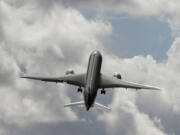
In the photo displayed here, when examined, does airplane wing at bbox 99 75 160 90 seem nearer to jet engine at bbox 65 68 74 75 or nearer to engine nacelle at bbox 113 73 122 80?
engine nacelle at bbox 113 73 122 80

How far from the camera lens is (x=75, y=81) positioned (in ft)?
387

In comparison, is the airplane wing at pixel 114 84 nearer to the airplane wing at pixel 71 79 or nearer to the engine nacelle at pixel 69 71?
the airplane wing at pixel 71 79

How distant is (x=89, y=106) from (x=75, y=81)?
16.3 meters

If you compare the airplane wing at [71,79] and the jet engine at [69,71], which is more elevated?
the jet engine at [69,71]

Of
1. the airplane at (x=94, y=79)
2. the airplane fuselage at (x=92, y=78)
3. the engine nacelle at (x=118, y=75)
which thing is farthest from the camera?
the engine nacelle at (x=118, y=75)

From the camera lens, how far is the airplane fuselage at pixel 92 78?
103m

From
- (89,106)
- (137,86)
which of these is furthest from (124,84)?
(89,106)

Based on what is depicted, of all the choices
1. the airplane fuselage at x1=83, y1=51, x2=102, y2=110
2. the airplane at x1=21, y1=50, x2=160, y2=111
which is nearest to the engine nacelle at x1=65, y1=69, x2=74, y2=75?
the airplane at x1=21, y1=50, x2=160, y2=111

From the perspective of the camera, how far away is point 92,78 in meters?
110

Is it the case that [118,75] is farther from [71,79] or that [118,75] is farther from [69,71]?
[69,71]

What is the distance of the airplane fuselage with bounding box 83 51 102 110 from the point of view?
4067 inches

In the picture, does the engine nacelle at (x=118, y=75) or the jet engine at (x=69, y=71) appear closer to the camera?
the jet engine at (x=69, y=71)

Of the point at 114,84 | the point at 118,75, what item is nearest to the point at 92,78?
the point at 114,84

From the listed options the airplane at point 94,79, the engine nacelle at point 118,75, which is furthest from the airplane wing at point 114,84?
the engine nacelle at point 118,75
